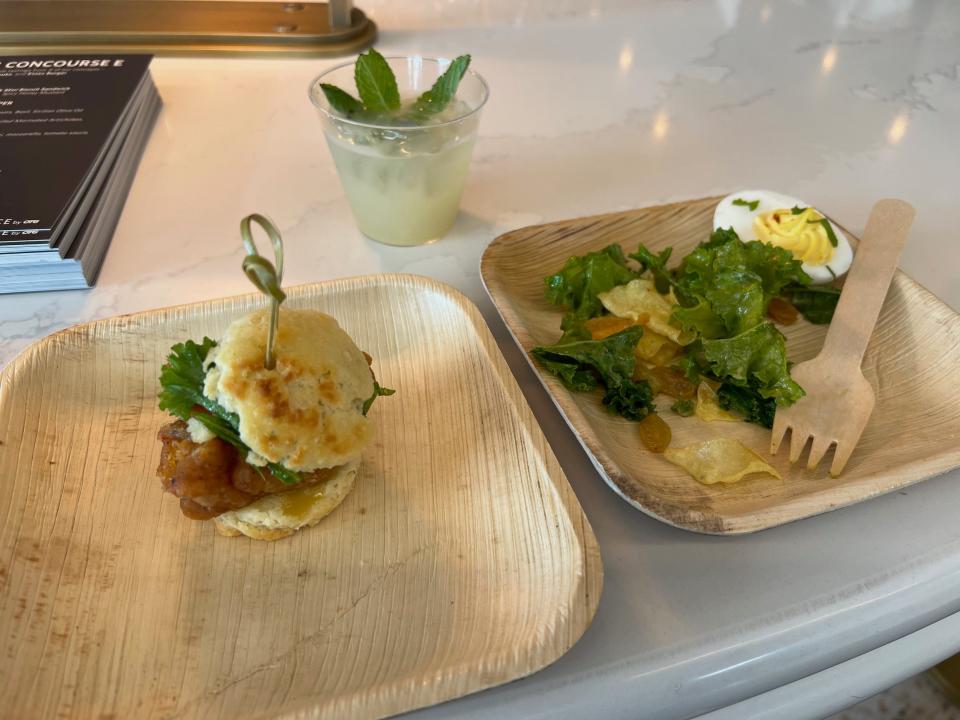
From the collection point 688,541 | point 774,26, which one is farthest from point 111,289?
point 774,26

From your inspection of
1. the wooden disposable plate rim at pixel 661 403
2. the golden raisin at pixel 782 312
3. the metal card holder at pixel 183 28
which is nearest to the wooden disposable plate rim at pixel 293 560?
the wooden disposable plate rim at pixel 661 403

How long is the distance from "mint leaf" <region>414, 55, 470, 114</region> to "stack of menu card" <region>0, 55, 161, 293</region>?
680 millimetres

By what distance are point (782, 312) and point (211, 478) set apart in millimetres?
1037

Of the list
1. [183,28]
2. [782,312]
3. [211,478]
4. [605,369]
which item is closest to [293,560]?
[211,478]

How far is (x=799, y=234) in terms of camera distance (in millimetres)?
1356

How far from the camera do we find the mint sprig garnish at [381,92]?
1.28 metres

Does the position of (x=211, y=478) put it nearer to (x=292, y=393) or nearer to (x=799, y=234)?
(x=292, y=393)

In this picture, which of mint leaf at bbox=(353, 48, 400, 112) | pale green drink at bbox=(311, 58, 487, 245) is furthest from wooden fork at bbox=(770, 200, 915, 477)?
mint leaf at bbox=(353, 48, 400, 112)

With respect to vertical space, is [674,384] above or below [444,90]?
below

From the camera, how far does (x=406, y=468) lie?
3.34ft

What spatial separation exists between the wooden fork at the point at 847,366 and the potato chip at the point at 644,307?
20cm

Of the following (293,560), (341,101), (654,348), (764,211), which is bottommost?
(293,560)

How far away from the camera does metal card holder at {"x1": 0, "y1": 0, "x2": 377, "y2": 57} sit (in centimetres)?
194

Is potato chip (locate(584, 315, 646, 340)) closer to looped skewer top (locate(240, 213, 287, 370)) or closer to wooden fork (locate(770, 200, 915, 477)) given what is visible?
wooden fork (locate(770, 200, 915, 477))
